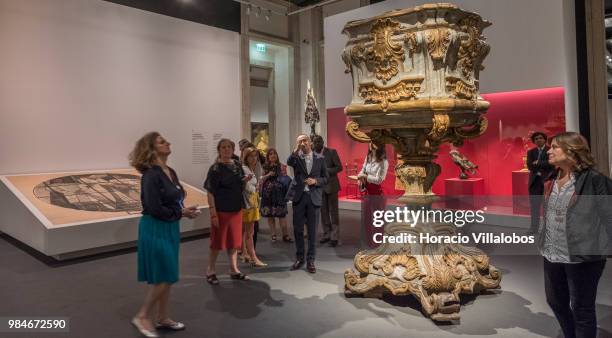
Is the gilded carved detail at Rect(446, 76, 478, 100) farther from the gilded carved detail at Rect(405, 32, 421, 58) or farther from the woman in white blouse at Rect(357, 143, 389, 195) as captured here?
the woman in white blouse at Rect(357, 143, 389, 195)

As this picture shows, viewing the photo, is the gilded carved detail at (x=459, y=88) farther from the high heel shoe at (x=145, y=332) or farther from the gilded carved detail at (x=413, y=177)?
the high heel shoe at (x=145, y=332)

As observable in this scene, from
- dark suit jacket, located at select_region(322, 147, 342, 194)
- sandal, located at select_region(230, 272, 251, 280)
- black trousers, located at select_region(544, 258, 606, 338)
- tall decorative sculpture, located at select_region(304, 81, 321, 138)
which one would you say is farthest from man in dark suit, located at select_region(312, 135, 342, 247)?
tall decorative sculpture, located at select_region(304, 81, 321, 138)

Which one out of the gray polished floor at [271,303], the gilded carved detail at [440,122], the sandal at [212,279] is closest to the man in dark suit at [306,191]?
the gray polished floor at [271,303]

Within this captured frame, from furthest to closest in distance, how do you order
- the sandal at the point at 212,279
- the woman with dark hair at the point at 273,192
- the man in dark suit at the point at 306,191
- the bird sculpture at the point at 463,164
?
the bird sculpture at the point at 463,164
the woman with dark hair at the point at 273,192
the man in dark suit at the point at 306,191
the sandal at the point at 212,279

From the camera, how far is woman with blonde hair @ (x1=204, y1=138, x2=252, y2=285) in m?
4.21

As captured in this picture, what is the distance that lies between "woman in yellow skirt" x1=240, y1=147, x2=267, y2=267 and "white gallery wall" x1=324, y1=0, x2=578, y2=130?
4.12m

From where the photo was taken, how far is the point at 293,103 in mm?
12109

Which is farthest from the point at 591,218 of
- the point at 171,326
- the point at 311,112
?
the point at 311,112

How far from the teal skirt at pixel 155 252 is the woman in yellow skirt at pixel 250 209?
76.5 inches

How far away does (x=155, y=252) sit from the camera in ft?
9.66

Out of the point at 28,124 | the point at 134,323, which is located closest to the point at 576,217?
the point at 134,323

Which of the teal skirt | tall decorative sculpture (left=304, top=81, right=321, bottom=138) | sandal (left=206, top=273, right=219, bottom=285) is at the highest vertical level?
tall decorative sculpture (left=304, top=81, right=321, bottom=138)

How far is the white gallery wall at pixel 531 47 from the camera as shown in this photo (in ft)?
20.8

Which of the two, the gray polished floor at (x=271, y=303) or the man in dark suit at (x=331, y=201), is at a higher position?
the man in dark suit at (x=331, y=201)
